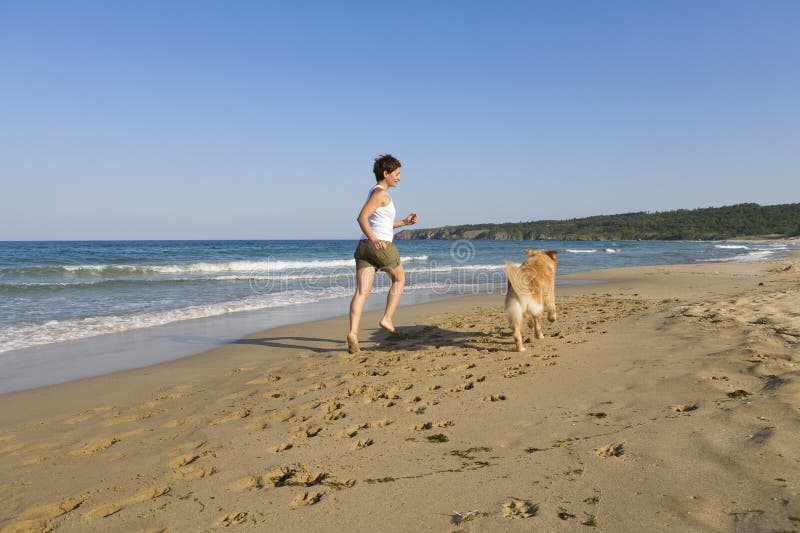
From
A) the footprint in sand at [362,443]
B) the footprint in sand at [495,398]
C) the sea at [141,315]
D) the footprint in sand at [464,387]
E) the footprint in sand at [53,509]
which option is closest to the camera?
the footprint in sand at [53,509]

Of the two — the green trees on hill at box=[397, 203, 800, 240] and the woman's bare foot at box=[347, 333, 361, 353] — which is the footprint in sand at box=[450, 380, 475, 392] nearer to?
the woman's bare foot at box=[347, 333, 361, 353]

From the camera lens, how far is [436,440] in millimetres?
2781

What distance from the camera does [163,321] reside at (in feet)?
27.0

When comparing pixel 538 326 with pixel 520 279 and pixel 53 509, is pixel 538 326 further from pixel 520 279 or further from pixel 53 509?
pixel 53 509

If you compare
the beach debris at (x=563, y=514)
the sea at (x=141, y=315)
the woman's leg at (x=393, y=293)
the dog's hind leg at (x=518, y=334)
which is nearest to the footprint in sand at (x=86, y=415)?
the sea at (x=141, y=315)

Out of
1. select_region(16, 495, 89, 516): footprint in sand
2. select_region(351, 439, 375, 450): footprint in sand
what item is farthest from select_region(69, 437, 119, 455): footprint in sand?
select_region(351, 439, 375, 450): footprint in sand

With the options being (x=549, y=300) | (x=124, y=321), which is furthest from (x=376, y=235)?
(x=124, y=321)

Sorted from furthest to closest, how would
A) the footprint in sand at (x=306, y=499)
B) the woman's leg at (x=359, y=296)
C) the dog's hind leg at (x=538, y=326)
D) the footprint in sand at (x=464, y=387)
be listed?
1. the dog's hind leg at (x=538, y=326)
2. the woman's leg at (x=359, y=296)
3. the footprint in sand at (x=464, y=387)
4. the footprint in sand at (x=306, y=499)

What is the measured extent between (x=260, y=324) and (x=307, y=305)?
2.36 meters

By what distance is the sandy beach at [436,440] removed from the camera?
1.97 m

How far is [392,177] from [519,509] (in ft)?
12.9

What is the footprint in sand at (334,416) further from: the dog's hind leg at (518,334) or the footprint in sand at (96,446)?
the dog's hind leg at (518,334)

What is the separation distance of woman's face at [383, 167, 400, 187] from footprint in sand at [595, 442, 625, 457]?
11.8 ft

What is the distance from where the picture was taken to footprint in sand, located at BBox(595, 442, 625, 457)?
2.37 m
